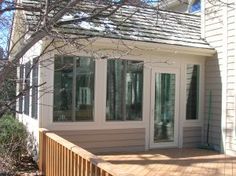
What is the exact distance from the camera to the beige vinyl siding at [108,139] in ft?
33.3

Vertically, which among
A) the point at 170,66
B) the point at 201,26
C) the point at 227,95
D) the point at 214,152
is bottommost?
the point at 214,152

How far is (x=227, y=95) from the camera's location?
35.9 feet

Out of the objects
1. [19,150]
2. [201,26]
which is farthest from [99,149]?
[201,26]

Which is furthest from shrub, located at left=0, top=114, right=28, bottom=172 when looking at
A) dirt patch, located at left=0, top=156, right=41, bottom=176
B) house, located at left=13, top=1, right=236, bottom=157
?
house, located at left=13, top=1, right=236, bottom=157

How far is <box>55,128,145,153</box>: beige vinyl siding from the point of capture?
10.2m

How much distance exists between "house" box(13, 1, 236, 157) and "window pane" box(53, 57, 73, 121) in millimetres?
25

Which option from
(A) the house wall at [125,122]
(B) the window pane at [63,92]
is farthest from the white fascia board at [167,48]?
(B) the window pane at [63,92]

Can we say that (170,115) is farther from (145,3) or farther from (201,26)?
(145,3)

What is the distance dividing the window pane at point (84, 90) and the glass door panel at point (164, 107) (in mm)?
2018

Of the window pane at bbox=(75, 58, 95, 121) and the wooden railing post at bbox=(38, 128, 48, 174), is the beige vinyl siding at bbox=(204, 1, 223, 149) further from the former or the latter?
the wooden railing post at bbox=(38, 128, 48, 174)

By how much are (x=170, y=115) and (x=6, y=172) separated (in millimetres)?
5616

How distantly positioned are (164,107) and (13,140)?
4407mm

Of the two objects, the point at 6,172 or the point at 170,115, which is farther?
the point at 170,115

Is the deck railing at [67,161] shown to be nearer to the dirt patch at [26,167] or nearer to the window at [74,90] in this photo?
the dirt patch at [26,167]
